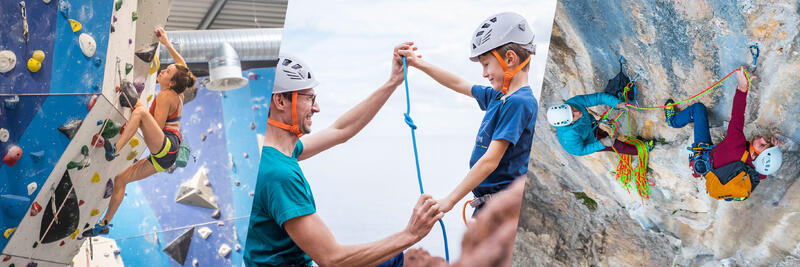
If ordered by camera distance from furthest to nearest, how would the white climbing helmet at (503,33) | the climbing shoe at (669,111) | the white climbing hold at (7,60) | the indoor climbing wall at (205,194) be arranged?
the climbing shoe at (669,111) → the white climbing helmet at (503,33) → the indoor climbing wall at (205,194) → the white climbing hold at (7,60)

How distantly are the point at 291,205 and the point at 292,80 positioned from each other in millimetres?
511

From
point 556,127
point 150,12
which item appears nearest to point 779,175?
point 556,127

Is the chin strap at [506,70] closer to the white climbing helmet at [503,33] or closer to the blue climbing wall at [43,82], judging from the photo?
the white climbing helmet at [503,33]

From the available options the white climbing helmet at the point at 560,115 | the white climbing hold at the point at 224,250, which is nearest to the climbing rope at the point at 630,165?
the white climbing helmet at the point at 560,115

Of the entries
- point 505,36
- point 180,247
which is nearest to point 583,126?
point 505,36

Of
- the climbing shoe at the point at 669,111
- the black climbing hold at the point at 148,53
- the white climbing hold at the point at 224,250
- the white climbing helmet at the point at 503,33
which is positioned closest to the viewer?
the black climbing hold at the point at 148,53

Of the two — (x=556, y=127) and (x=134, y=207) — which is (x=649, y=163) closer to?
(x=556, y=127)

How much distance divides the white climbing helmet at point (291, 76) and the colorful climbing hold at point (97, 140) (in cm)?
66

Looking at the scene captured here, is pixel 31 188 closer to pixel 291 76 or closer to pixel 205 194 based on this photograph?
pixel 205 194

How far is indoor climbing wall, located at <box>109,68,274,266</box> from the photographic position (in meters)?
2.53

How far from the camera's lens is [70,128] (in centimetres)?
228

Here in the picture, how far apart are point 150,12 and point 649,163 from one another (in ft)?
7.68

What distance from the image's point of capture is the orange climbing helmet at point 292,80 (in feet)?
9.07

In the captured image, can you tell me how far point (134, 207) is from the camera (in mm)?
2512
